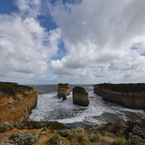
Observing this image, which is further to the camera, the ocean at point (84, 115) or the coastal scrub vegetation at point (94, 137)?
the ocean at point (84, 115)

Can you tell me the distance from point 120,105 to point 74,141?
23203mm

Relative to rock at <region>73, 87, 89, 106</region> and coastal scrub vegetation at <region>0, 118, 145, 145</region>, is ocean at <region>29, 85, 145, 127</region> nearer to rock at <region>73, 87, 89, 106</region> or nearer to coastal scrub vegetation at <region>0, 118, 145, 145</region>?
rock at <region>73, 87, 89, 106</region>

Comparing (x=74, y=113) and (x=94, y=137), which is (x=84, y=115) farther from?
(x=94, y=137)

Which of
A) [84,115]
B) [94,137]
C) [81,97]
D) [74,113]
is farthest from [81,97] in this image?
[94,137]

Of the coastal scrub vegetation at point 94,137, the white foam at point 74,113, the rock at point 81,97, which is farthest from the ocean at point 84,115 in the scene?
the coastal scrub vegetation at point 94,137

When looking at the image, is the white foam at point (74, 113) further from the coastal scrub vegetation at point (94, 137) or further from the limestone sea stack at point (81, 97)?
the coastal scrub vegetation at point (94, 137)

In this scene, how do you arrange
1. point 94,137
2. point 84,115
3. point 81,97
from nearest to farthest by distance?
point 94,137
point 84,115
point 81,97

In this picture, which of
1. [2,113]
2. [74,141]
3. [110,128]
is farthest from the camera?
[2,113]

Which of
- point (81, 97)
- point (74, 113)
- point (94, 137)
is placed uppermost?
point (94, 137)

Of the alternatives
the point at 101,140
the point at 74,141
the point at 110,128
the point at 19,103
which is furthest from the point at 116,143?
the point at 19,103

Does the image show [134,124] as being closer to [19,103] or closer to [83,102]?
[19,103]

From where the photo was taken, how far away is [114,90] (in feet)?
85.8

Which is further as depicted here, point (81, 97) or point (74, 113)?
point (81, 97)

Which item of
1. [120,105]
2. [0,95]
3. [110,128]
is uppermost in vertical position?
[0,95]
